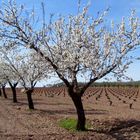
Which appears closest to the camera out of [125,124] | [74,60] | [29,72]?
[74,60]

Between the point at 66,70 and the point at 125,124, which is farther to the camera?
the point at 125,124

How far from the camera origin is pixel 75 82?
1781cm

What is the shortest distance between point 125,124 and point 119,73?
2720 millimetres

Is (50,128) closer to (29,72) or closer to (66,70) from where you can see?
(66,70)

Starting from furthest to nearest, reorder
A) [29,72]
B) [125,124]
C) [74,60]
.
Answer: [29,72]
[125,124]
[74,60]

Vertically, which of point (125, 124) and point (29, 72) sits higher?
point (29, 72)

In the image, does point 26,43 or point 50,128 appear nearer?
point 26,43

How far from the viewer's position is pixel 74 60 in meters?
17.2

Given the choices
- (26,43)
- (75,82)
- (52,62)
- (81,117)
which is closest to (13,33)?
(26,43)

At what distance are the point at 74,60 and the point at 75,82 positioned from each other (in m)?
1.09

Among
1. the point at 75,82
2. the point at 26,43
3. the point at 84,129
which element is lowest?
the point at 84,129

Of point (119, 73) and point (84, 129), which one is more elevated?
point (119, 73)

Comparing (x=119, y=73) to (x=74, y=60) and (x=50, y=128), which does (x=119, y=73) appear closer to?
(x=74, y=60)

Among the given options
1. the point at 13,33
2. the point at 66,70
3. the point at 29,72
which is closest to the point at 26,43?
the point at 13,33
